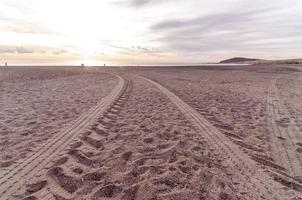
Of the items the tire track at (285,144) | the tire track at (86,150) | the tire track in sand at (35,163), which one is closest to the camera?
the tire track at (86,150)

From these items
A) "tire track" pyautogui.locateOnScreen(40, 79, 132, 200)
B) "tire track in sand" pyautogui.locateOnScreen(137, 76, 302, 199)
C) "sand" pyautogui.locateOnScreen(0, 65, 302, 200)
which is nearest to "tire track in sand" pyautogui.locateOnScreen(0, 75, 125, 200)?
"sand" pyautogui.locateOnScreen(0, 65, 302, 200)

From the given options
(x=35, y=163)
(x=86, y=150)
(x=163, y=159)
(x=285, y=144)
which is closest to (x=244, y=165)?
(x=163, y=159)

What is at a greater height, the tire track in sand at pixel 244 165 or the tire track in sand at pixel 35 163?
the tire track in sand at pixel 35 163

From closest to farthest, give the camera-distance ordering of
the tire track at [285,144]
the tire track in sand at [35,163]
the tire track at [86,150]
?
1. the tire track at [86,150]
2. the tire track in sand at [35,163]
3. the tire track at [285,144]

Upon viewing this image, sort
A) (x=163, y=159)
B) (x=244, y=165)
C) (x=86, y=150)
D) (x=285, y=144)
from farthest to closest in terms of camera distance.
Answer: (x=285, y=144), (x=86, y=150), (x=163, y=159), (x=244, y=165)

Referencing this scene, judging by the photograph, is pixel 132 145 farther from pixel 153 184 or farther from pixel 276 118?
pixel 276 118

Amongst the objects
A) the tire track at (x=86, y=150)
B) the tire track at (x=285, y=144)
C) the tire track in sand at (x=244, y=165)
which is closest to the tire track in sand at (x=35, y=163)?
the tire track at (x=86, y=150)

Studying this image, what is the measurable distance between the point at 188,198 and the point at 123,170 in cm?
169

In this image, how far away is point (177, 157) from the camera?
6.98 metres

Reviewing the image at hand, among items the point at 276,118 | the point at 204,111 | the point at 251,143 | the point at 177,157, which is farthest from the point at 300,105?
the point at 177,157

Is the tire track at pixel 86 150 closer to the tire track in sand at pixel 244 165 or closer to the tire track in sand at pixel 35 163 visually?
the tire track in sand at pixel 35 163

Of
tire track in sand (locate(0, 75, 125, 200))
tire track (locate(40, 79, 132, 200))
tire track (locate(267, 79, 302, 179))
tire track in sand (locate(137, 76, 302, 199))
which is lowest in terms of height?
tire track (locate(267, 79, 302, 179))

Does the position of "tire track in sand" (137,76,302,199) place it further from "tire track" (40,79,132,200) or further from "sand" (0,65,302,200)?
"tire track" (40,79,132,200)

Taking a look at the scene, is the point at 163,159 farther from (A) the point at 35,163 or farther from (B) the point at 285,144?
(B) the point at 285,144
